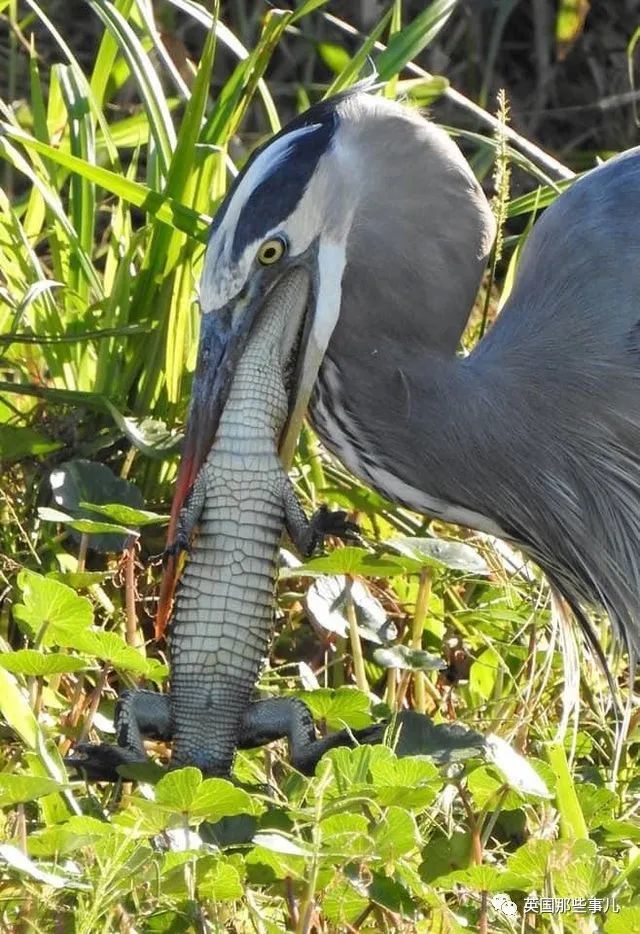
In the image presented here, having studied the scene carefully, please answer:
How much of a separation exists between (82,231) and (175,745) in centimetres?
126

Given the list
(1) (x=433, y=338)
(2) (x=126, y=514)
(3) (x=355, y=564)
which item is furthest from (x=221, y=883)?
(1) (x=433, y=338)

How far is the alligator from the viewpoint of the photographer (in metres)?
2.24

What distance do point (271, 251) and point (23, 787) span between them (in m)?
0.79

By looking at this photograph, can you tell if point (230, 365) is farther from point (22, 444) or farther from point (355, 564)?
point (22, 444)

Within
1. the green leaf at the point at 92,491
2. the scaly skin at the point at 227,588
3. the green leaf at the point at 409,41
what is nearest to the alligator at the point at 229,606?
the scaly skin at the point at 227,588

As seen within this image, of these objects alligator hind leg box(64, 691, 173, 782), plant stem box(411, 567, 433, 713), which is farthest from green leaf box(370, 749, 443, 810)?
plant stem box(411, 567, 433, 713)

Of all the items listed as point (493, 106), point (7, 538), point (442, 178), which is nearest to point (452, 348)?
point (442, 178)

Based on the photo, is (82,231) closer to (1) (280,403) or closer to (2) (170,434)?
(2) (170,434)

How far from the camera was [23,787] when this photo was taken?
1.88 meters

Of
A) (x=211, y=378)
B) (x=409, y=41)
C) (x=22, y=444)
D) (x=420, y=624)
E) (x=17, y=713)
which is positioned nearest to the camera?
(x=17, y=713)

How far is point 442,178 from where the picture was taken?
7.95ft

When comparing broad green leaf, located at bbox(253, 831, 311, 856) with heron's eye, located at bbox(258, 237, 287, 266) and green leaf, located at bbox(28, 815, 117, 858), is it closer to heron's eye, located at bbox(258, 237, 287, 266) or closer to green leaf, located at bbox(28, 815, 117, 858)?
green leaf, located at bbox(28, 815, 117, 858)

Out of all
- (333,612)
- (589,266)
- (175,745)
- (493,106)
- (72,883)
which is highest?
(493,106)

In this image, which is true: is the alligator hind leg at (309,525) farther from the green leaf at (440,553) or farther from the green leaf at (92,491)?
the green leaf at (92,491)
